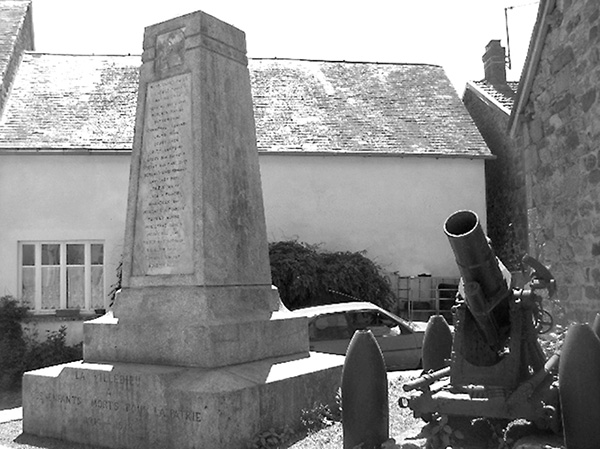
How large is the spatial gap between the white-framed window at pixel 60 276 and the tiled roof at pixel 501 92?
11603 mm

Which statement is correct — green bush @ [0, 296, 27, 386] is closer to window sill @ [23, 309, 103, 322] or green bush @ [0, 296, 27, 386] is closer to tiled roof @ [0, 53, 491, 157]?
window sill @ [23, 309, 103, 322]

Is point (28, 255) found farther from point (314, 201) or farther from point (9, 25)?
point (9, 25)

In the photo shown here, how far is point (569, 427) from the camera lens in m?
3.53

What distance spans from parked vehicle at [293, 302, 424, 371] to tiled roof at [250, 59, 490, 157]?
609 cm

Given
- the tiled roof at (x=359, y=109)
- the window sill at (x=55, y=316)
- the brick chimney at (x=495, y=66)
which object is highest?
the brick chimney at (x=495, y=66)

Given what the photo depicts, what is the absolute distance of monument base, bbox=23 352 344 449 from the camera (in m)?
4.75

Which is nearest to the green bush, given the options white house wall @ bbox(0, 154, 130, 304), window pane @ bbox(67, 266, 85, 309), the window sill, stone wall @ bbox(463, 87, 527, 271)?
the window sill

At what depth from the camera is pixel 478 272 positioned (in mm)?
3994

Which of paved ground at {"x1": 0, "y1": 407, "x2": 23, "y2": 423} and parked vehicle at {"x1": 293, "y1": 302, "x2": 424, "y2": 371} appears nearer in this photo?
paved ground at {"x1": 0, "y1": 407, "x2": 23, "y2": 423}

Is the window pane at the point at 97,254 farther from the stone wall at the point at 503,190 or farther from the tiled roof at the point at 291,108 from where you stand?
the stone wall at the point at 503,190

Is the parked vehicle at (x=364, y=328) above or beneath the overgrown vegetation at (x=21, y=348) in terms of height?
above

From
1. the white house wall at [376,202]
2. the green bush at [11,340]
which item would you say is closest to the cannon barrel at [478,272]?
the green bush at [11,340]

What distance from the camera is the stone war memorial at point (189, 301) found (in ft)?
16.5

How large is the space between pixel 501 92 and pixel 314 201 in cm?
747
